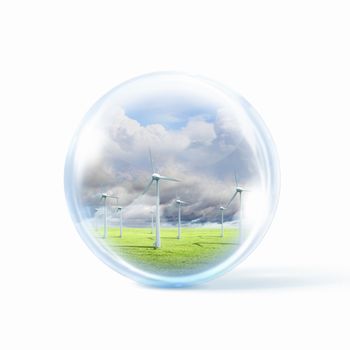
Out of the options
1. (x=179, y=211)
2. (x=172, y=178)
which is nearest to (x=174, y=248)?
(x=179, y=211)

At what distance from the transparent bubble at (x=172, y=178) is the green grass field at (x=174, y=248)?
13 mm

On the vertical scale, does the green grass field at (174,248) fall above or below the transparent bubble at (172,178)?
below

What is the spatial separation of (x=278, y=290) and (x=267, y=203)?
3.87ft

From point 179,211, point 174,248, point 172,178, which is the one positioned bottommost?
point 174,248

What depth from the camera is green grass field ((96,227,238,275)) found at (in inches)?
492

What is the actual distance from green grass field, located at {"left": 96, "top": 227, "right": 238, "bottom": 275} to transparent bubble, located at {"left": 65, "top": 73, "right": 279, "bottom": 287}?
0.01m

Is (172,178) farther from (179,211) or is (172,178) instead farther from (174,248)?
(174,248)

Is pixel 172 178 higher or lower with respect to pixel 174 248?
higher

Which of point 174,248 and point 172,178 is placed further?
point 174,248

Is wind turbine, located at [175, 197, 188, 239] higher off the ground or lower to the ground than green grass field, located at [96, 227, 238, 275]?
higher

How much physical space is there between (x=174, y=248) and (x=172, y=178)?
907mm

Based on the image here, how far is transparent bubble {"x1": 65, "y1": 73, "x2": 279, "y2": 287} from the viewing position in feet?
40.8

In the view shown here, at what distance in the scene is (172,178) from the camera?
12.4 m

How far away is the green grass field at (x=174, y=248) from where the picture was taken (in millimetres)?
12508
